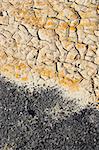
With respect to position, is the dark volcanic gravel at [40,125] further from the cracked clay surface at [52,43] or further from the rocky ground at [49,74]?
the cracked clay surface at [52,43]

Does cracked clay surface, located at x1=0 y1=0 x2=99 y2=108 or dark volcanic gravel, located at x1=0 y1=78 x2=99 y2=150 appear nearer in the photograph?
dark volcanic gravel, located at x1=0 y1=78 x2=99 y2=150

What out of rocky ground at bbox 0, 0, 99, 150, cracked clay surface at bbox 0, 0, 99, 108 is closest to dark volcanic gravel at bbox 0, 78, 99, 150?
rocky ground at bbox 0, 0, 99, 150

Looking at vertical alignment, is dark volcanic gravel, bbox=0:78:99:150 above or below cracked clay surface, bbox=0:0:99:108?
below

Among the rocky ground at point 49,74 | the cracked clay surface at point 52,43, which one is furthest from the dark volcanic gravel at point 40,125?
the cracked clay surface at point 52,43

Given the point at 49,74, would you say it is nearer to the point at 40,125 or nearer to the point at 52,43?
the point at 52,43

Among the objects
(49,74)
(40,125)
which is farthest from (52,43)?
(40,125)

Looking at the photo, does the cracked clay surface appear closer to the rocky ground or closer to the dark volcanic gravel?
the rocky ground
